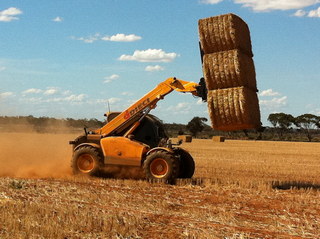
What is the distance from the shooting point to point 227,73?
1235cm

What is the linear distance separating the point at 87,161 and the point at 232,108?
15.5 feet

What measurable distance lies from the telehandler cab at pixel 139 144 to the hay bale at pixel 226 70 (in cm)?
83

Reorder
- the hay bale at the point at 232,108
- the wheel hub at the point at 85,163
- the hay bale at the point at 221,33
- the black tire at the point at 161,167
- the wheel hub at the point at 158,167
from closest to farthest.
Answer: the hay bale at the point at 232,108 → the hay bale at the point at 221,33 → the black tire at the point at 161,167 → the wheel hub at the point at 158,167 → the wheel hub at the point at 85,163

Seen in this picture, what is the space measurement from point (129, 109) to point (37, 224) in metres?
7.15

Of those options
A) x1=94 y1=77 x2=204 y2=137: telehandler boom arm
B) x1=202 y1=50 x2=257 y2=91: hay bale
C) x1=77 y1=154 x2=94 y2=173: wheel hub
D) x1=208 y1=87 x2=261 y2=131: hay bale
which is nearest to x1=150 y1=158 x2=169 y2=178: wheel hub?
x1=94 y1=77 x2=204 y2=137: telehandler boom arm

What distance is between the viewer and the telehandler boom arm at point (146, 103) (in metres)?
14.2

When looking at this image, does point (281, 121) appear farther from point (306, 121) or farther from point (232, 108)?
point (232, 108)

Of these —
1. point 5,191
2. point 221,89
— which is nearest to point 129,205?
point 5,191

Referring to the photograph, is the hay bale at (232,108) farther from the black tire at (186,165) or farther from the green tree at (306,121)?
the green tree at (306,121)

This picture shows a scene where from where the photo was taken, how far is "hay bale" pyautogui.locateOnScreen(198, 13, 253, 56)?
40.9 feet

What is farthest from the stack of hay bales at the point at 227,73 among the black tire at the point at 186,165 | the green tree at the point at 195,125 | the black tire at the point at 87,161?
the green tree at the point at 195,125

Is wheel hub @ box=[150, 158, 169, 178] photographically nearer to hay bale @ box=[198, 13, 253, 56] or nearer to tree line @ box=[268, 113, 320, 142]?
hay bale @ box=[198, 13, 253, 56]

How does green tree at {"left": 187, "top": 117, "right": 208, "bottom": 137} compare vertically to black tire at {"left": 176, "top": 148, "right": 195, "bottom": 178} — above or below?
above

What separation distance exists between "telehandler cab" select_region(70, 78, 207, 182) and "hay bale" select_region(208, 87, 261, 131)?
3.14 ft
